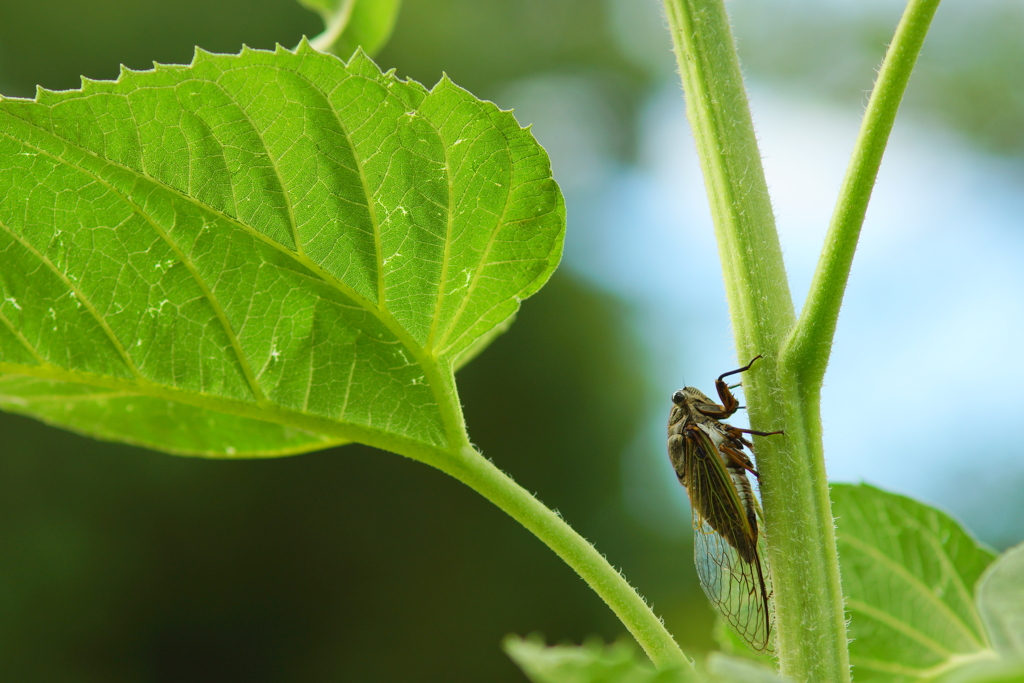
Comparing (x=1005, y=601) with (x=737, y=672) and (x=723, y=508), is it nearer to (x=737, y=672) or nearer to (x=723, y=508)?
(x=737, y=672)

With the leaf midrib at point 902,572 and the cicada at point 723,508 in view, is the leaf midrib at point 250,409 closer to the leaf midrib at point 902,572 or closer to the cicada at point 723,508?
the cicada at point 723,508

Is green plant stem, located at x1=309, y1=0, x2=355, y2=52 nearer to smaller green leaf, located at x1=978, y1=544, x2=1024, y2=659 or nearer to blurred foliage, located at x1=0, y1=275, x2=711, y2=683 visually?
smaller green leaf, located at x1=978, y1=544, x2=1024, y2=659

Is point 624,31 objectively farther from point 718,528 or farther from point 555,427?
point 718,528

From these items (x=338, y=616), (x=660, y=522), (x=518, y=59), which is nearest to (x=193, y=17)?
(x=518, y=59)

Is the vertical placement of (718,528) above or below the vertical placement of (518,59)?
below

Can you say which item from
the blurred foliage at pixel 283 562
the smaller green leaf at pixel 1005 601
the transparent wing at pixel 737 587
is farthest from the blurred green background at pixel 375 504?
the smaller green leaf at pixel 1005 601

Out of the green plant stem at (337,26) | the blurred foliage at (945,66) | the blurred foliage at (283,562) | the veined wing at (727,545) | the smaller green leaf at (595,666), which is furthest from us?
the blurred foliage at (945,66)
